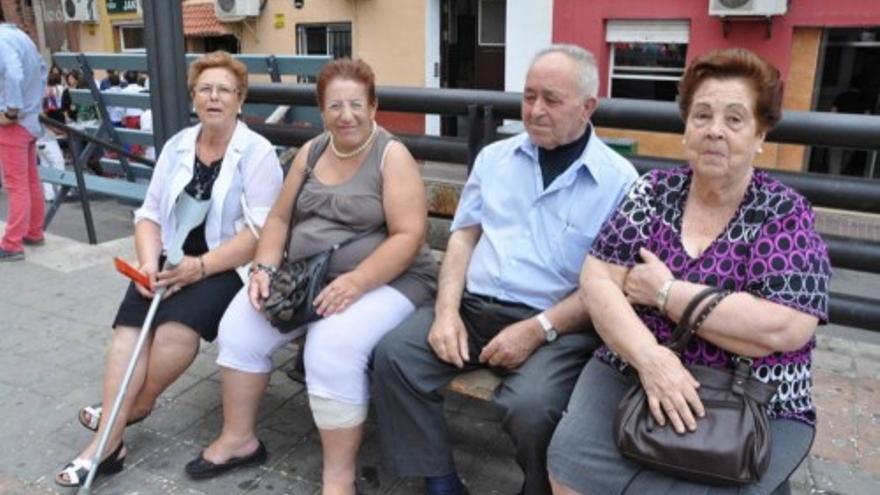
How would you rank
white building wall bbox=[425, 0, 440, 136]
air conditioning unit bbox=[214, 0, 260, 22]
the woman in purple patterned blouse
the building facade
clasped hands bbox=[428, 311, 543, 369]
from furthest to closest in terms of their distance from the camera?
air conditioning unit bbox=[214, 0, 260, 22]
white building wall bbox=[425, 0, 440, 136]
the building facade
clasped hands bbox=[428, 311, 543, 369]
the woman in purple patterned blouse

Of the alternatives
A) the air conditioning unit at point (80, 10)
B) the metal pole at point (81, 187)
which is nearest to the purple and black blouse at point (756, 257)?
the metal pole at point (81, 187)

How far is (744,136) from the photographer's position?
1.96 meters

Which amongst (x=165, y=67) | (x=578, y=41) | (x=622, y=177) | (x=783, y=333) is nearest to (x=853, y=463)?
(x=783, y=333)

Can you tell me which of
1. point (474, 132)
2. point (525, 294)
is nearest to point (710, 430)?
point (525, 294)

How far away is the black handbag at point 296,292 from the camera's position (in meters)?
2.54

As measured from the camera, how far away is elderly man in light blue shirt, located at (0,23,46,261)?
213 inches

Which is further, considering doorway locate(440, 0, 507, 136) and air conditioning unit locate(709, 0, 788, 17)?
doorway locate(440, 0, 507, 136)

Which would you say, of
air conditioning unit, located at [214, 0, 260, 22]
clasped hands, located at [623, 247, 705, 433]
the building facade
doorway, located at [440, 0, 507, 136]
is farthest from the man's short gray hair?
air conditioning unit, located at [214, 0, 260, 22]

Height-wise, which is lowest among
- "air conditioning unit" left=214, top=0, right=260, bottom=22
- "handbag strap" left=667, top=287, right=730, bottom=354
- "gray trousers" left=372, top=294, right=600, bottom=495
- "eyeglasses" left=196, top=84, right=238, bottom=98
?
"gray trousers" left=372, top=294, right=600, bottom=495

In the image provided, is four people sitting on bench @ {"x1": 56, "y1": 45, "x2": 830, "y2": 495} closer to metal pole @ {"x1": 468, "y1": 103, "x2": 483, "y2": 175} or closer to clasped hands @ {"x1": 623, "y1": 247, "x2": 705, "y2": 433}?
clasped hands @ {"x1": 623, "y1": 247, "x2": 705, "y2": 433}

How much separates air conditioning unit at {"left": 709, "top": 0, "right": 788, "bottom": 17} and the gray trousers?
25.7ft

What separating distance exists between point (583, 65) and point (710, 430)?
3.99 ft

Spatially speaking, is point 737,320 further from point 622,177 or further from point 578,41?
point 578,41

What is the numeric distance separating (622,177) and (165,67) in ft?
8.87
